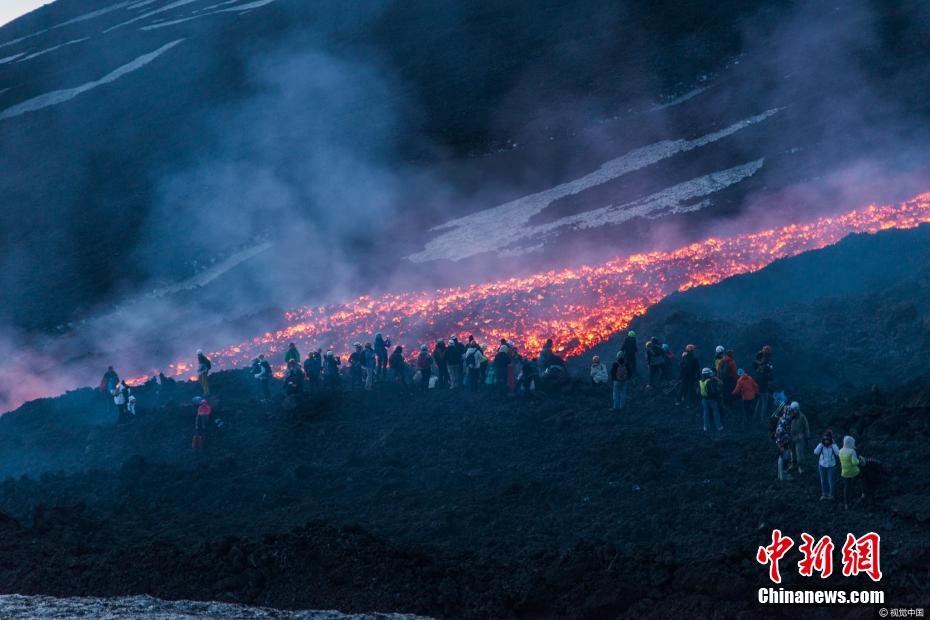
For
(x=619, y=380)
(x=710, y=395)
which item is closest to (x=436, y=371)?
(x=619, y=380)

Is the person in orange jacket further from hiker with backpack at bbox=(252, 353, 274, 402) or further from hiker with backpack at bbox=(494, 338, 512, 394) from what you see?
hiker with backpack at bbox=(252, 353, 274, 402)

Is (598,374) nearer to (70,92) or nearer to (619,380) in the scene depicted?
(619,380)

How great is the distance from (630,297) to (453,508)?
55.6 feet

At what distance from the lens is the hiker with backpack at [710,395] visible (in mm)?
21438

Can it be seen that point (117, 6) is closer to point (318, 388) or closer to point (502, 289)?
point (502, 289)

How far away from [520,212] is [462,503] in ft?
94.6

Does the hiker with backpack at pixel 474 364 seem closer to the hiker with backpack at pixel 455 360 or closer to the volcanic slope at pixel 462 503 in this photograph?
the hiker with backpack at pixel 455 360

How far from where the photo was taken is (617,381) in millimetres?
23516

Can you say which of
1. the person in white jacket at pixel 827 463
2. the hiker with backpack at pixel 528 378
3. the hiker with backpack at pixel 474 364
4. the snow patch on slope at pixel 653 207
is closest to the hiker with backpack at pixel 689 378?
the hiker with backpack at pixel 528 378

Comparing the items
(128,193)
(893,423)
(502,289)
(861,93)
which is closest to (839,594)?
(893,423)

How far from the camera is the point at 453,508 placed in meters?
19.5

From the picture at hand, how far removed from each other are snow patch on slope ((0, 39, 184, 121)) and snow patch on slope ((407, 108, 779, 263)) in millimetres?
35481

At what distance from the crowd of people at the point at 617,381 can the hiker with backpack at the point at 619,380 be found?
1.0 inches
